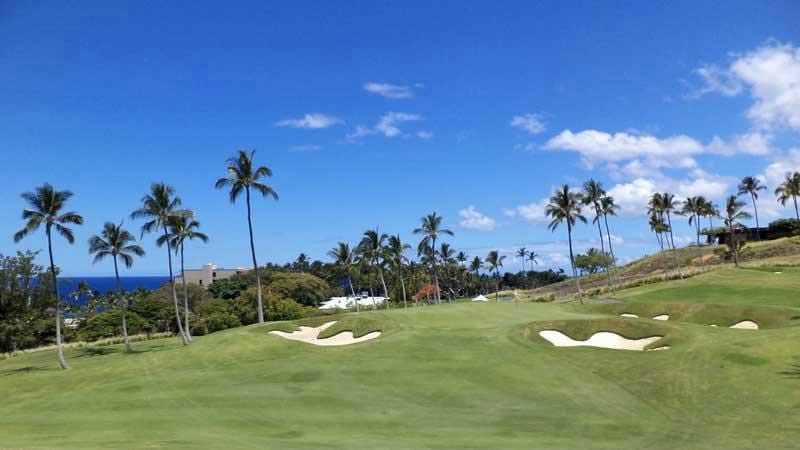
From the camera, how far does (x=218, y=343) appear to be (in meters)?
40.2

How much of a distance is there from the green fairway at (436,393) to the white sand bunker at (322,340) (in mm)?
1048

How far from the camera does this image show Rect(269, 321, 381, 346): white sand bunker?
4159 centimetres

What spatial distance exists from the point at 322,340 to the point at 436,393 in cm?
1881

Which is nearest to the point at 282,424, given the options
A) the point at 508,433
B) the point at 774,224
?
the point at 508,433

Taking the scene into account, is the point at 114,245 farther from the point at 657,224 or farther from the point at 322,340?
the point at 657,224

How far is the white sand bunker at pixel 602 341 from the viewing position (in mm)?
36062

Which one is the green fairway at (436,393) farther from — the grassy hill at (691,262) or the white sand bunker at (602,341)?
the grassy hill at (691,262)

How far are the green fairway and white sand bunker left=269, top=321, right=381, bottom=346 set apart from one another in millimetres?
1048

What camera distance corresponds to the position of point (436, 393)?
26.5 meters

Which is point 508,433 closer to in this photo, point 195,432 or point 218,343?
point 195,432

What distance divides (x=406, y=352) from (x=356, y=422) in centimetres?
1186

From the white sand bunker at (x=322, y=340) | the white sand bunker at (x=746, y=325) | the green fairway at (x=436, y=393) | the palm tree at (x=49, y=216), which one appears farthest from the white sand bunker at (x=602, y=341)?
the palm tree at (x=49, y=216)

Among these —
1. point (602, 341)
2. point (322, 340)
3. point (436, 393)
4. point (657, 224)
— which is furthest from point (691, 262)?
point (436, 393)

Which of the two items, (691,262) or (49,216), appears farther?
(691,262)
